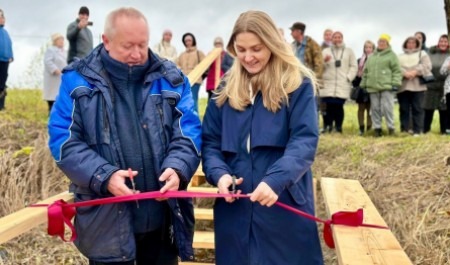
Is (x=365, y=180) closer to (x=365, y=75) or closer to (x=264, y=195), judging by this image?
(x=365, y=75)

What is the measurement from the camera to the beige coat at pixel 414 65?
→ 805 cm

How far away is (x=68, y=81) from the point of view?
234 cm

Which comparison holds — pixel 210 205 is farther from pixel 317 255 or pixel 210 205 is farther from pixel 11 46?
pixel 11 46

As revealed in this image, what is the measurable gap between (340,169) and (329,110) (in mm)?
2773

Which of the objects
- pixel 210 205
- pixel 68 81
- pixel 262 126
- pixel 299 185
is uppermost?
pixel 68 81

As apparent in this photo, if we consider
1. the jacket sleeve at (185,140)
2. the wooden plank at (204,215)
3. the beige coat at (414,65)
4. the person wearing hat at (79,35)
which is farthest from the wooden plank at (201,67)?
the jacket sleeve at (185,140)

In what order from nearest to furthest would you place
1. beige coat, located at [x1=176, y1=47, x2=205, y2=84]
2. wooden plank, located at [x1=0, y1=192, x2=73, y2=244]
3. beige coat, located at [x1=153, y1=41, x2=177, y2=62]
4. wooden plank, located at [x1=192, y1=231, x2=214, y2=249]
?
1. wooden plank, located at [x1=0, y1=192, x2=73, y2=244]
2. wooden plank, located at [x1=192, y1=231, x2=214, y2=249]
3. beige coat, located at [x1=176, y1=47, x2=205, y2=84]
4. beige coat, located at [x1=153, y1=41, x2=177, y2=62]

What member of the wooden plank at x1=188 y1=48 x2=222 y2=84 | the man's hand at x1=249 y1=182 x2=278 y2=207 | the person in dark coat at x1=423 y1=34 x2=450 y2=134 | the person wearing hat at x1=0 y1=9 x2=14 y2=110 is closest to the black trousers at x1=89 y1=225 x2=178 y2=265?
the man's hand at x1=249 y1=182 x2=278 y2=207

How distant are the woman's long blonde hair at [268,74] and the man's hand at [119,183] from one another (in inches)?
22.8

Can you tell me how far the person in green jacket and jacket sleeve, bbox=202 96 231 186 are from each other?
5876mm

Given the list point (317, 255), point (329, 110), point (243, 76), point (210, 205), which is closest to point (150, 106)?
point (243, 76)

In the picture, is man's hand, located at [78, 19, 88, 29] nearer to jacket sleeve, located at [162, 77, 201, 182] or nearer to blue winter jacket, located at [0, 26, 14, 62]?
blue winter jacket, located at [0, 26, 14, 62]

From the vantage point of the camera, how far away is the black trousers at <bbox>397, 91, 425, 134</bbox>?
27.2 feet

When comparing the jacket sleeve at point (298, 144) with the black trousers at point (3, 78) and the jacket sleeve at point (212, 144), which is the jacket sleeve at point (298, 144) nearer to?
the jacket sleeve at point (212, 144)
